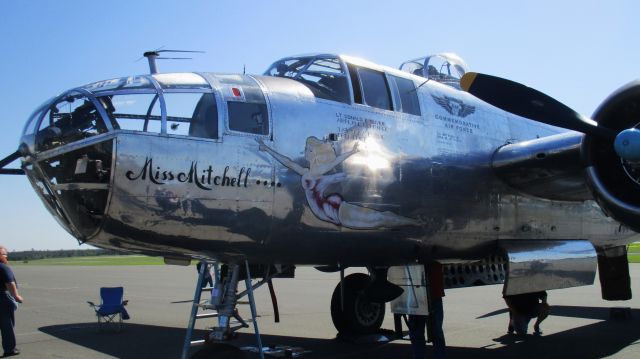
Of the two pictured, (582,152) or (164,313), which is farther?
(164,313)

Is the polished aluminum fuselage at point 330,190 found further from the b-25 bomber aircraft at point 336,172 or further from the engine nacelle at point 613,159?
the engine nacelle at point 613,159

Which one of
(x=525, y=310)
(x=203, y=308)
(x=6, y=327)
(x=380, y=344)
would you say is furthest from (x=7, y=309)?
(x=525, y=310)

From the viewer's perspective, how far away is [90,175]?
5566 millimetres

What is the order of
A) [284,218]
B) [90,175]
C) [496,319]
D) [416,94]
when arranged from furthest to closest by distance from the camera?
[496,319], [416,94], [284,218], [90,175]

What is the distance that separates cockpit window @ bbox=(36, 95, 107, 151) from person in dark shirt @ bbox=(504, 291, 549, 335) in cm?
808

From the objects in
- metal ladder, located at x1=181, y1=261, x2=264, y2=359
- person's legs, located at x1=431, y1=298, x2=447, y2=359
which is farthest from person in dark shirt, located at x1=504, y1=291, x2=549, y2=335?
metal ladder, located at x1=181, y1=261, x2=264, y2=359

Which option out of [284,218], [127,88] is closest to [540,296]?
[284,218]

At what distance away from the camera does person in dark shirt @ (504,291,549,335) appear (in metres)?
11.0

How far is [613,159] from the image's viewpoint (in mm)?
7445

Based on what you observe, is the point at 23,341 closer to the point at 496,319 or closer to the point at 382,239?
the point at 382,239

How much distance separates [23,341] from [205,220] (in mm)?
8023

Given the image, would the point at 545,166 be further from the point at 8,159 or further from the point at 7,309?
the point at 7,309

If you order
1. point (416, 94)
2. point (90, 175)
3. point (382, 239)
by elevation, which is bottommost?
point (382, 239)

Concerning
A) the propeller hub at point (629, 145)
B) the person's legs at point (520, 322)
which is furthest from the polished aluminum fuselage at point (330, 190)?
the propeller hub at point (629, 145)
